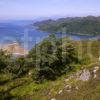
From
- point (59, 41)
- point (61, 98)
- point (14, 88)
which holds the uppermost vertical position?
point (59, 41)

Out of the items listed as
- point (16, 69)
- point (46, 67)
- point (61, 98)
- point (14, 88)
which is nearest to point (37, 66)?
point (46, 67)

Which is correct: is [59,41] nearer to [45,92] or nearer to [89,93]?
[45,92]

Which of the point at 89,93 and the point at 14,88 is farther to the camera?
the point at 14,88

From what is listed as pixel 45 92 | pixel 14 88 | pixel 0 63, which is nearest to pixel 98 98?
pixel 45 92

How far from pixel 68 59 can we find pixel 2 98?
1379 centimetres

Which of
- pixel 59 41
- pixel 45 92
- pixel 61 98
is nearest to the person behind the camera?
pixel 61 98

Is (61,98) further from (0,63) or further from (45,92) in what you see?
→ (0,63)

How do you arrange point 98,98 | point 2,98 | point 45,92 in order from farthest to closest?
point 2,98 < point 45,92 < point 98,98

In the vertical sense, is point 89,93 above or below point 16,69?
above

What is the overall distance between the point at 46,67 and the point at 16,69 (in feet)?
26.6

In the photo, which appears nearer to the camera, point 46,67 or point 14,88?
point 14,88

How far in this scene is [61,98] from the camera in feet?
65.7

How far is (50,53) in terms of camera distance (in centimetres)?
3347

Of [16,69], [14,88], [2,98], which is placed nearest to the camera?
[2,98]
